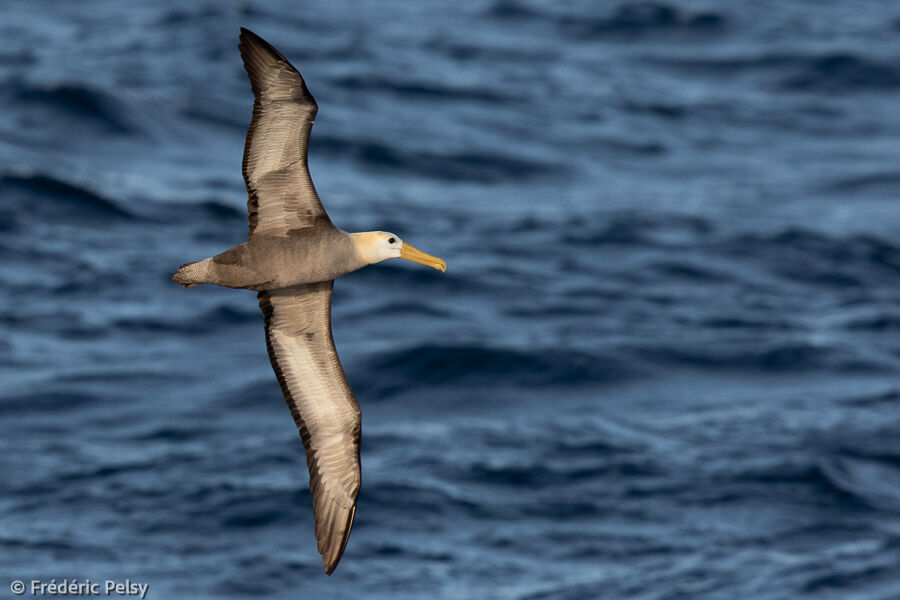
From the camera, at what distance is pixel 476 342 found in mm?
33281

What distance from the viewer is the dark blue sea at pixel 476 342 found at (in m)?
29.2

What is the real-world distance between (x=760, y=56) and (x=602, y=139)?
11733 mm

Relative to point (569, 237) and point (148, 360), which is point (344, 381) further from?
point (569, 237)

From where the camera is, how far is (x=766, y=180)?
152 feet

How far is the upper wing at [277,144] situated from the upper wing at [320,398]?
0.81 meters

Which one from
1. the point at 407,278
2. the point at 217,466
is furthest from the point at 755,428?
the point at 217,466

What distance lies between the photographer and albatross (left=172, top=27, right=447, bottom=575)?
1075cm

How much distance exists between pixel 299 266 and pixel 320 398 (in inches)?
66.1

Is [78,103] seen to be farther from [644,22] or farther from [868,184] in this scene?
[644,22]

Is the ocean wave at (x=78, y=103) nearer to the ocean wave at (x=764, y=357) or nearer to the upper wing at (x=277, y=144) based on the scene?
the ocean wave at (x=764, y=357)

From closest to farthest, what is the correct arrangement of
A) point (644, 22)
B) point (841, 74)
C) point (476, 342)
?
point (476, 342)
point (841, 74)
point (644, 22)

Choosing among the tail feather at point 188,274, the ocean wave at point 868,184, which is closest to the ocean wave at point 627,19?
the ocean wave at point 868,184

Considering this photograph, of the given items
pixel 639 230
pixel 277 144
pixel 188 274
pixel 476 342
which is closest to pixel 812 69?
pixel 639 230

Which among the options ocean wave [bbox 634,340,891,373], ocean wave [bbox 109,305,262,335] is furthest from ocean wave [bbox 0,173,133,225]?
ocean wave [bbox 634,340,891,373]
